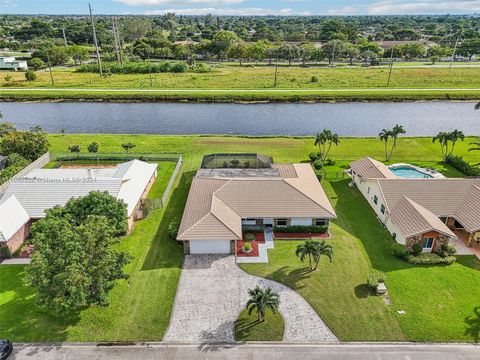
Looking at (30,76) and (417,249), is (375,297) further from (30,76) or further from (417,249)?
(30,76)

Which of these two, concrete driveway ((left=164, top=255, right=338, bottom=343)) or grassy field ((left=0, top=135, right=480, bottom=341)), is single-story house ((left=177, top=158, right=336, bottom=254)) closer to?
concrete driveway ((left=164, top=255, right=338, bottom=343))

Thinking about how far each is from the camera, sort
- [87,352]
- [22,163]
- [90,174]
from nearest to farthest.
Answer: [87,352]
[90,174]
[22,163]

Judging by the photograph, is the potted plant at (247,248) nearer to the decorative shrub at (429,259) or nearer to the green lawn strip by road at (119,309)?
the green lawn strip by road at (119,309)

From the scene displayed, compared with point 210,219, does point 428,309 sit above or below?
below

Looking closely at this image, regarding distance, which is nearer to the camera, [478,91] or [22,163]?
[22,163]

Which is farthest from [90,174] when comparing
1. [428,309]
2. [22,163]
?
[428,309]

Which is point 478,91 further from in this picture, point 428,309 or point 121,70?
point 121,70

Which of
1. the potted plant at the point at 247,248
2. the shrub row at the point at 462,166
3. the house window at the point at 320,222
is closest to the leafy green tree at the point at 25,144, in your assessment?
the potted plant at the point at 247,248
